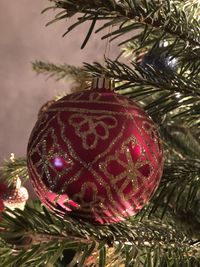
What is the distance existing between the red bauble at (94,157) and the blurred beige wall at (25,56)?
128 centimetres

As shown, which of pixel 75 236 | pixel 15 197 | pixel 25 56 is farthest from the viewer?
pixel 25 56

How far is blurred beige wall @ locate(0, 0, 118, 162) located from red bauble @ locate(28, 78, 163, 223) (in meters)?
1.28

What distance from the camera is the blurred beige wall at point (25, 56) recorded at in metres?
1.51

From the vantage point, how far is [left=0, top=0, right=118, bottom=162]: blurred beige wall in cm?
151

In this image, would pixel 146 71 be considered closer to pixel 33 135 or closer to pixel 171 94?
pixel 171 94

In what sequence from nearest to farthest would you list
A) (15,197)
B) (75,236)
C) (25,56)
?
(75,236) < (15,197) < (25,56)

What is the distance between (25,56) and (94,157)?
4.49ft

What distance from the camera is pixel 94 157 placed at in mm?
275

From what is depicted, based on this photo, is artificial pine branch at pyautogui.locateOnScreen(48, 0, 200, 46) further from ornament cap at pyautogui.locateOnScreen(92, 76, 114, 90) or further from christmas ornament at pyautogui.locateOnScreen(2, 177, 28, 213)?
christmas ornament at pyautogui.locateOnScreen(2, 177, 28, 213)

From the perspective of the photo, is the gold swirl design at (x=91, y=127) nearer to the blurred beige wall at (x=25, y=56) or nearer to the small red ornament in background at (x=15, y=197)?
the small red ornament in background at (x=15, y=197)

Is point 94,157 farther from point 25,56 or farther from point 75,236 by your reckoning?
point 25,56

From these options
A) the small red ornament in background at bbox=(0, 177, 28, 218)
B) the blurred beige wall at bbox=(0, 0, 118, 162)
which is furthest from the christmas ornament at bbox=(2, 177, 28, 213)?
the blurred beige wall at bbox=(0, 0, 118, 162)

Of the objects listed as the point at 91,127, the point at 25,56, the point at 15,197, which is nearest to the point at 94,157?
the point at 91,127

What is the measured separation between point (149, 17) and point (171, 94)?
0.33ft
